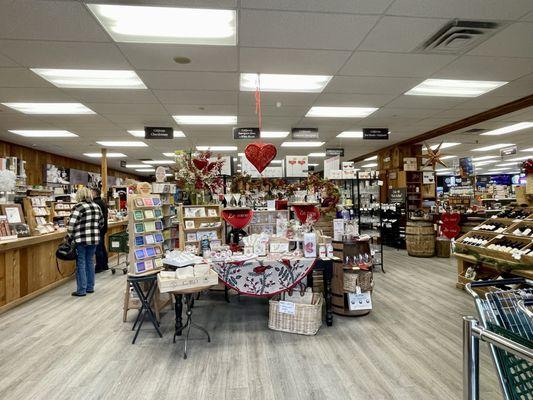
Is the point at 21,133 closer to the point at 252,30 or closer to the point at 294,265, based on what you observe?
the point at 252,30

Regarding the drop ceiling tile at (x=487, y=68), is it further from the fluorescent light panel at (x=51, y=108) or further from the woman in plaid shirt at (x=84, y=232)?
the fluorescent light panel at (x=51, y=108)

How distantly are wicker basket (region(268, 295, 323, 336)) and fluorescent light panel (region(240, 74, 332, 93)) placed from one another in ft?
10.1

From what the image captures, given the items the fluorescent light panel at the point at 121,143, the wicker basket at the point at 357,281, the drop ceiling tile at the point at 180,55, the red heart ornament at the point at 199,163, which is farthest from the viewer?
the fluorescent light panel at the point at 121,143

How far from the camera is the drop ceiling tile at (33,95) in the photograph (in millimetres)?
4824

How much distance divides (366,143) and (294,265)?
7404mm

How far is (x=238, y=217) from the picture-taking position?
4.49 metres

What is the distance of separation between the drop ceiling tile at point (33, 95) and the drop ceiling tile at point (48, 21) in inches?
70.6

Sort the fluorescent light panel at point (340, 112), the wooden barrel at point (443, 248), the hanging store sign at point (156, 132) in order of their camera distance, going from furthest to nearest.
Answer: the wooden barrel at point (443, 248) < the hanging store sign at point (156, 132) < the fluorescent light panel at point (340, 112)

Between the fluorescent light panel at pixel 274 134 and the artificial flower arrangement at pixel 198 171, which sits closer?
the artificial flower arrangement at pixel 198 171

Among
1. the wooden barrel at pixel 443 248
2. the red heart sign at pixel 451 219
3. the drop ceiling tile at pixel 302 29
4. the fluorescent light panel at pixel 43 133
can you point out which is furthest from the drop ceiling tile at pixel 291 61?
the fluorescent light panel at pixel 43 133

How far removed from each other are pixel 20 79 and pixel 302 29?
158 inches

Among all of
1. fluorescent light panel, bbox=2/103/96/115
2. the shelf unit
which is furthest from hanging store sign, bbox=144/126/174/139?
the shelf unit

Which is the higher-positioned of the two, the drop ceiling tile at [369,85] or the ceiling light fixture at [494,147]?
the drop ceiling tile at [369,85]

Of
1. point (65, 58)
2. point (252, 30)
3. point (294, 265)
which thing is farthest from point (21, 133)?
point (294, 265)
